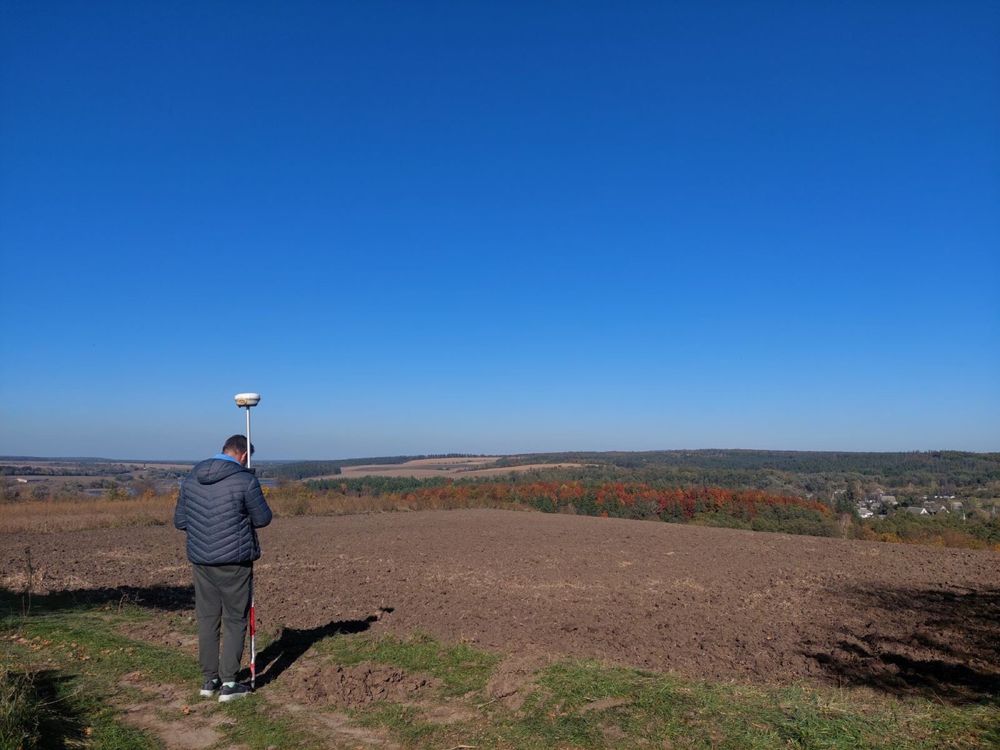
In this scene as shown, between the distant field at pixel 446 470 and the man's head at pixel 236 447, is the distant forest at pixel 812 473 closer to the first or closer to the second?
the distant field at pixel 446 470

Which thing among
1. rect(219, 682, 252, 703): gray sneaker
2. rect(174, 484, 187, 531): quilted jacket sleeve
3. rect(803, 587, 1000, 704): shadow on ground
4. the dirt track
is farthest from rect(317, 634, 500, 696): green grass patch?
rect(803, 587, 1000, 704): shadow on ground

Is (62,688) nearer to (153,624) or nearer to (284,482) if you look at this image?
(153,624)

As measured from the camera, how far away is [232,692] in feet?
17.9

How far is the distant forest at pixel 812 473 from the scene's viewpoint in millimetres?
43656

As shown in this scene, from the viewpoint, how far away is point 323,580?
41.6 feet

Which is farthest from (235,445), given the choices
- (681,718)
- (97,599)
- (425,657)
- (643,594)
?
(643,594)

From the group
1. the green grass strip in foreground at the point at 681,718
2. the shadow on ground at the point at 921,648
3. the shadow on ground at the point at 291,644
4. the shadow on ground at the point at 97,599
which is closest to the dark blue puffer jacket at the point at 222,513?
the shadow on ground at the point at 291,644

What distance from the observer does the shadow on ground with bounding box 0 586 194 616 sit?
9519mm

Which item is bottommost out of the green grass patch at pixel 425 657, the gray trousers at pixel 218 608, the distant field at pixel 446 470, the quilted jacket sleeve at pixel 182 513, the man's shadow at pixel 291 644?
the distant field at pixel 446 470

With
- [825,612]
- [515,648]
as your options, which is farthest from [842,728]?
[825,612]

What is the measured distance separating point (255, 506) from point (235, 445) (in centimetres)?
61

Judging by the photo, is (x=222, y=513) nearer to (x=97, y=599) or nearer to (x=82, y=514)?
(x=97, y=599)

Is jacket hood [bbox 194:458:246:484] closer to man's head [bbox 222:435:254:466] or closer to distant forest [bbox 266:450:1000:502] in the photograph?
man's head [bbox 222:435:254:466]

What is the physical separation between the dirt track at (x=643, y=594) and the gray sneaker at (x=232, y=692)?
265 cm
